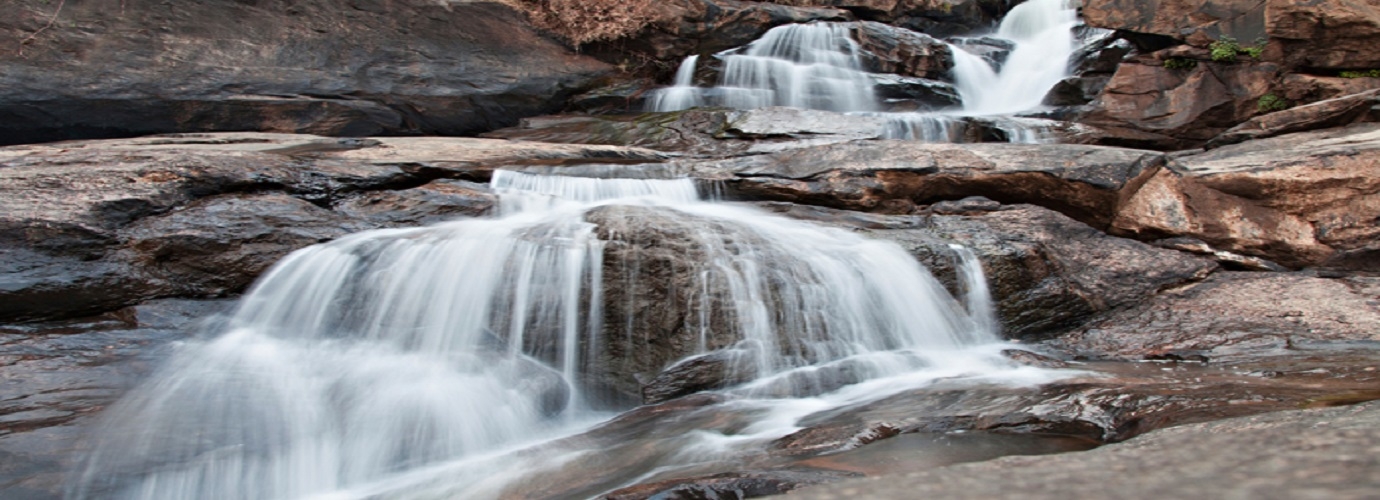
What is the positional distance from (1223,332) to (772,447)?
10.3ft

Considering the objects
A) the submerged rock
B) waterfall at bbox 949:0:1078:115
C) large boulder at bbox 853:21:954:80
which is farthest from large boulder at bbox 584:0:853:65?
the submerged rock

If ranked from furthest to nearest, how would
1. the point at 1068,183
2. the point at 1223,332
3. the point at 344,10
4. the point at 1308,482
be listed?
the point at 344,10
the point at 1068,183
the point at 1223,332
the point at 1308,482

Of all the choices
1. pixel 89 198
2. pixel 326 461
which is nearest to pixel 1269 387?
pixel 326 461

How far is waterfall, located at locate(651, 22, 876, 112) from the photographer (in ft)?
34.1

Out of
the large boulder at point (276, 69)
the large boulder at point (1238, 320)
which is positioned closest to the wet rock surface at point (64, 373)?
the large boulder at point (276, 69)

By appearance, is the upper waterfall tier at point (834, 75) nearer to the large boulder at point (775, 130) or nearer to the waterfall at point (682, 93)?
the waterfall at point (682, 93)

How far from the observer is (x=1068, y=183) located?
565cm

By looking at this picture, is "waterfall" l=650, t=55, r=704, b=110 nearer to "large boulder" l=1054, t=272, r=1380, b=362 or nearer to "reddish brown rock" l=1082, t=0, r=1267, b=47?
"reddish brown rock" l=1082, t=0, r=1267, b=47

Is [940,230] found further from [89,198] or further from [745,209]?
[89,198]

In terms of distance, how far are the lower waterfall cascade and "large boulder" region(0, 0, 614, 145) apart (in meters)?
1.81

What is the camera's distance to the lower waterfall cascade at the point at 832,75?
34.2ft

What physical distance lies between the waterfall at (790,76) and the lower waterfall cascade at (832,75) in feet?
0.04

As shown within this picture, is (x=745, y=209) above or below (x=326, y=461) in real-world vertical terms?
above

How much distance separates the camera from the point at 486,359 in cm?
423
